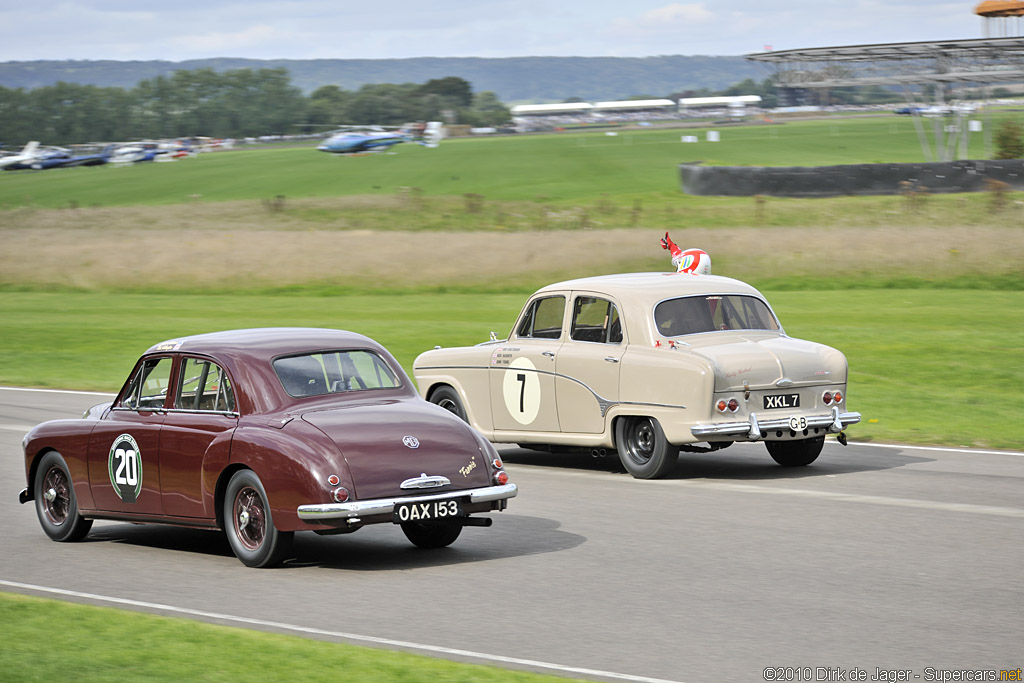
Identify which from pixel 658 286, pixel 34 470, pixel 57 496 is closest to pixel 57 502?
pixel 57 496

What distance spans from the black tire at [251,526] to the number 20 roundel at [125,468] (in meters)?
0.92

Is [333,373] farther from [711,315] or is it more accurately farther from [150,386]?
[711,315]

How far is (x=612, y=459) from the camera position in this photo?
45.7 ft

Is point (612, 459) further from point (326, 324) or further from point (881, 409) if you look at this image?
point (326, 324)

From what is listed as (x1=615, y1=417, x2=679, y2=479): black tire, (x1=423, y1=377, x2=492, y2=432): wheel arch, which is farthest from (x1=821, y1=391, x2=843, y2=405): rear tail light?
(x1=423, y1=377, x2=492, y2=432): wheel arch

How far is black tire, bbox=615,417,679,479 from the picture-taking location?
11.9 meters

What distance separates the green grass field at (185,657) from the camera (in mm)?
5992

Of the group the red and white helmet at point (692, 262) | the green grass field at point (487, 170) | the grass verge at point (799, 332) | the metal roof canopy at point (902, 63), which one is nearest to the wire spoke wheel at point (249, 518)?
the red and white helmet at point (692, 262)

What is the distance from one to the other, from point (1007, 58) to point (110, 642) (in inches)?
2422

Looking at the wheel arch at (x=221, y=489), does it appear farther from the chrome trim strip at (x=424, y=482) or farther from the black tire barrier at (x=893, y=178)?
the black tire barrier at (x=893, y=178)

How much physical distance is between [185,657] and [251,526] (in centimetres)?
219

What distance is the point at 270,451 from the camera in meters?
8.24

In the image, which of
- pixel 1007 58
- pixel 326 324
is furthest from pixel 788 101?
pixel 326 324

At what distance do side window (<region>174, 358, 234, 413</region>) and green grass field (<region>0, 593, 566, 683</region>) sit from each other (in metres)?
1.96
